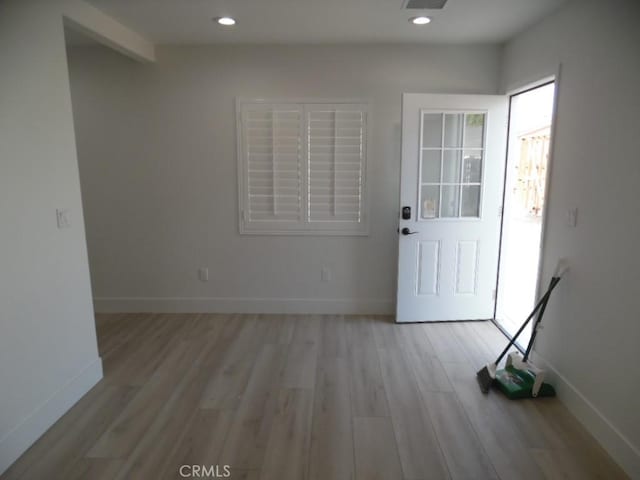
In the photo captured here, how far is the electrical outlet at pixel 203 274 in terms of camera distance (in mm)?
3883

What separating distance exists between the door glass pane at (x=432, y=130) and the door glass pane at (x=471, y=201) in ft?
1.61

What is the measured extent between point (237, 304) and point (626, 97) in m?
3.40

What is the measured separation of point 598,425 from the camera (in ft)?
6.90

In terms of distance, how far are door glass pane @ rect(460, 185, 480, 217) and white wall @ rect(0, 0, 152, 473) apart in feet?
10.1

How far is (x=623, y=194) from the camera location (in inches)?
77.9

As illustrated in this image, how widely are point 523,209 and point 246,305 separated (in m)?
5.58

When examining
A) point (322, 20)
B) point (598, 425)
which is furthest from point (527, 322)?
point (322, 20)

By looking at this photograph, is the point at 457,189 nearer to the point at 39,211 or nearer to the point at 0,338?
the point at 39,211

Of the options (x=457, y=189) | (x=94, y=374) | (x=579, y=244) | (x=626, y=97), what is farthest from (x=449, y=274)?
(x=94, y=374)

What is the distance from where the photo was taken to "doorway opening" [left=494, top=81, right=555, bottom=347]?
3.47m

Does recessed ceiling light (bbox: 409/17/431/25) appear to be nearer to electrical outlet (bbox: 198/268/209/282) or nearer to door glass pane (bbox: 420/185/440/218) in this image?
door glass pane (bbox: 420/185/440/218)

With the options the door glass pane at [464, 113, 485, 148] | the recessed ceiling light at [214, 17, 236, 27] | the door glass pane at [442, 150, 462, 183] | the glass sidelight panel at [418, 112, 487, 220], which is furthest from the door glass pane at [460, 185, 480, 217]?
the recessed ceiling light at [214, 17, 236, 27]

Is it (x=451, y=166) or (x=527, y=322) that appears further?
(x=451, y=166)

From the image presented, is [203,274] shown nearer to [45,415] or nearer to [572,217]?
[45,415]
